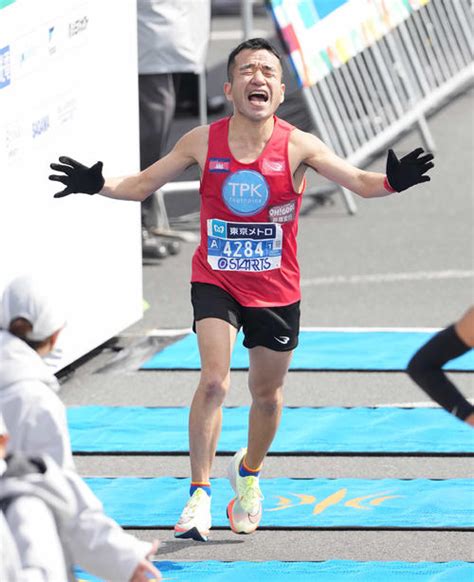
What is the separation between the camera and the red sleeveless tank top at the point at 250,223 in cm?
639

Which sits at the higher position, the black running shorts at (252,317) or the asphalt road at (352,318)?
A: the black running shorts at (252,317)

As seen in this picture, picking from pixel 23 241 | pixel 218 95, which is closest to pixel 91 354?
pixel 23 241

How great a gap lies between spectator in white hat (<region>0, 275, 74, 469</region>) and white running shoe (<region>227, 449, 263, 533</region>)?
2382 millimetres

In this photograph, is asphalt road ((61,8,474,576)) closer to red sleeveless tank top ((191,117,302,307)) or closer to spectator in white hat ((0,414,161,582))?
red sleeveless tank top ((191,117,302,307))

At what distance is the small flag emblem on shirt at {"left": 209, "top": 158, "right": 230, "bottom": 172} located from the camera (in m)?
6.41

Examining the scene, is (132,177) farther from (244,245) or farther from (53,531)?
(53,531)

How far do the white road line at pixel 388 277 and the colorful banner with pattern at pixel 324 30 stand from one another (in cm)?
225

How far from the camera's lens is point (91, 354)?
9453 millimetres

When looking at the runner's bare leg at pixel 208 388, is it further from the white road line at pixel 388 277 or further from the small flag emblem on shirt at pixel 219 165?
the white road line at pixel 388 277

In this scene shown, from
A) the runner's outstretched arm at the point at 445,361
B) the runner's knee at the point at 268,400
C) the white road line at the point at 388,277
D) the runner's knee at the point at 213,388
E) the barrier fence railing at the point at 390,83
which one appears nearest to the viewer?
the runner's outstretched arm at the point at 445,361

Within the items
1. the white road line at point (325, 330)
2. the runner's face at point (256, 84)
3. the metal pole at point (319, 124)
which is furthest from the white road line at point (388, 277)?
the runner's face at point (256, 84)

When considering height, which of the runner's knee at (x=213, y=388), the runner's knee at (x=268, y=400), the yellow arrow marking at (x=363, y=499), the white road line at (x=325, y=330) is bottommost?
the white road line at (x=325, y=330)

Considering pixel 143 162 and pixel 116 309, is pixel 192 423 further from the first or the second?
pixel 143 162

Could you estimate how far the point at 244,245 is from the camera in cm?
645
